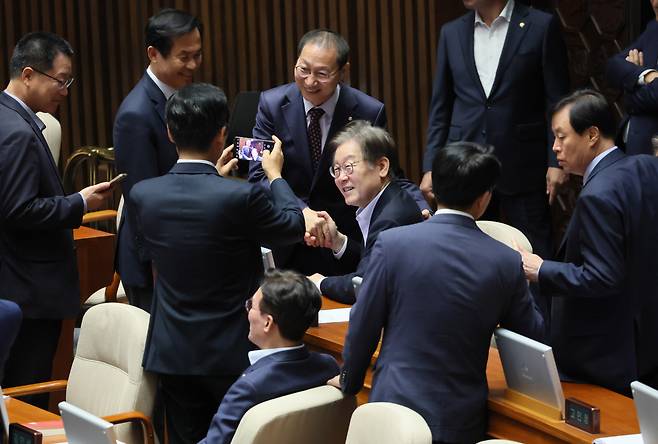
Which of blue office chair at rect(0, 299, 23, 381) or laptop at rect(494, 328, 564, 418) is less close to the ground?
blue office chair at rect(0, 299, 23, 381)

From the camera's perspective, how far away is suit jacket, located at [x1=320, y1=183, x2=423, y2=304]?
4137 millimetres

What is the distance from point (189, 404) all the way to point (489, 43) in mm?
2344

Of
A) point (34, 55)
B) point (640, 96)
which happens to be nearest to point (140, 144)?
point (34, 55)

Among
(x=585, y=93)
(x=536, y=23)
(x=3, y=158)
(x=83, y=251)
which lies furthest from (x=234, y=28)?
(x=585, y=93)

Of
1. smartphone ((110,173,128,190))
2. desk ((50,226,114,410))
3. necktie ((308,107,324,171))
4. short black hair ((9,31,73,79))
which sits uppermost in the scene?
short black hair ((9,31,73,79))

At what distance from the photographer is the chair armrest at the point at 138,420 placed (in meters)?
3.91

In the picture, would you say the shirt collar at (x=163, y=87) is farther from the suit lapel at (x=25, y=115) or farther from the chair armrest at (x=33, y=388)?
the chair armrest at (x=33, y=388)

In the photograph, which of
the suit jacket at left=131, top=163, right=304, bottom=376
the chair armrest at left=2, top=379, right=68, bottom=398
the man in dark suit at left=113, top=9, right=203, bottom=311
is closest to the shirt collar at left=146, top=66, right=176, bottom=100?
the man in dark suit at left=113, top=9, right=203, bottom=311

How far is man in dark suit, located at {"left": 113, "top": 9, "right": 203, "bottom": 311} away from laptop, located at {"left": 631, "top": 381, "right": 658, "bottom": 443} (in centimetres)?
210

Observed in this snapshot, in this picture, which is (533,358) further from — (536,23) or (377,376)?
(536,23)

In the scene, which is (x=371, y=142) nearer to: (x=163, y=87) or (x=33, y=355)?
(x=163, y=87)

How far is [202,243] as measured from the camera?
384cm

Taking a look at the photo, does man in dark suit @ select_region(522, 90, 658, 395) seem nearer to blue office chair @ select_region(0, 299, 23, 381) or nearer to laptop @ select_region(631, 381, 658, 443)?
laptop @ select_region(631, 381, 658, 443)

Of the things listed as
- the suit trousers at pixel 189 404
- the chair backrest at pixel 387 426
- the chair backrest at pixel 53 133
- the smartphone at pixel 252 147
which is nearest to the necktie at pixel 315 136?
the smartphone at pixel 252 147
